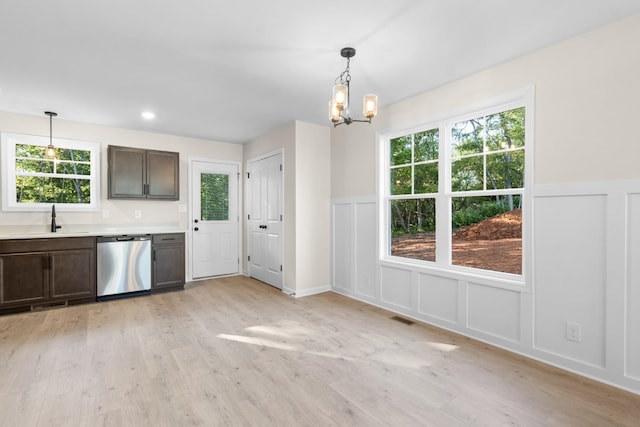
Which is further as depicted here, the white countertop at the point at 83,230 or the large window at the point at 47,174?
the large window at the point at 47,174

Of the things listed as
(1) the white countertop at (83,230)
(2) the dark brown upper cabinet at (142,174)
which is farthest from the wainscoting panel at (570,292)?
(2) the dark brown upper cabinet at (142,174)

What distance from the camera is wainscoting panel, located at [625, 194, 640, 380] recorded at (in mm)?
2082

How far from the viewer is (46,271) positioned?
383 cm

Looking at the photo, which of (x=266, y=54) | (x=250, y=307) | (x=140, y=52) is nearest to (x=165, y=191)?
(x=250, y=307)

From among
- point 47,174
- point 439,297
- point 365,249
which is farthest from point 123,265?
point 439,297

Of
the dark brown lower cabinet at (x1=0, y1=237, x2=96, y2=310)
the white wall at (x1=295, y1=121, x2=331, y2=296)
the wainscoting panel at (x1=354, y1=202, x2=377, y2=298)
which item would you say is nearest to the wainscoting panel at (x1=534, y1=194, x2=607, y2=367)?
the wainscoting panel at (x1=354, y1=202, x2=377, y2=298)

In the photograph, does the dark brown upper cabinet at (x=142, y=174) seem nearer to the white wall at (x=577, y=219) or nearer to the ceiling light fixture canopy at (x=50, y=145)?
the ceiling light fixture canopy at (x=50, y=145)

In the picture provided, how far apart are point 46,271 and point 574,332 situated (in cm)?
551

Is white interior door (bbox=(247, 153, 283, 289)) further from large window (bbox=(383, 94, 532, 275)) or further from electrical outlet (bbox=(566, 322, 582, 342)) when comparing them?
electrical outlet (bbox=(566, 322, 582, 342))

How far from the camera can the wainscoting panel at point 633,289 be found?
2082 mm

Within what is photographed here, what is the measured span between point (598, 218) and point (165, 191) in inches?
208

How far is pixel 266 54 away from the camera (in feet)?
8.52

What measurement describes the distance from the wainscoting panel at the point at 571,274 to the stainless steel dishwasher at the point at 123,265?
471 cm

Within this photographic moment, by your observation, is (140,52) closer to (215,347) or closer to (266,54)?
(266,54)
